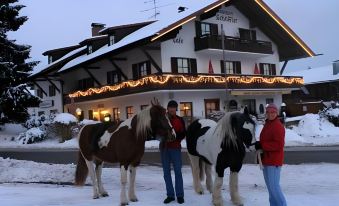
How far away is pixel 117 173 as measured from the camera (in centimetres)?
1366

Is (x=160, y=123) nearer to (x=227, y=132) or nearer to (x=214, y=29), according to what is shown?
(x=227, y=132)

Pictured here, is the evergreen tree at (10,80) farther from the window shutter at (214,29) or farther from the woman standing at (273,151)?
the woman standing at (273,151)

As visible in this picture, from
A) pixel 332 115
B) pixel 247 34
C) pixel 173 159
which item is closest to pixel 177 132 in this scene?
pixel 173 159

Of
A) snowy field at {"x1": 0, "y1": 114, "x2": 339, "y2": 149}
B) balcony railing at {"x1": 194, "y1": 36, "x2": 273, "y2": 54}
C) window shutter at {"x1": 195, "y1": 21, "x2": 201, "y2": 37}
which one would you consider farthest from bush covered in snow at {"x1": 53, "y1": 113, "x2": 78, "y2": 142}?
window shutter at {"x1": 195, "y1": 21, "x2": 201, "y2": 37}

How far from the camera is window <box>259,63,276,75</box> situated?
41.4 meters

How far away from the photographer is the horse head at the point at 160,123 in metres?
8.52

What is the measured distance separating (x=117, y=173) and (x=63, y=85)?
33.9m

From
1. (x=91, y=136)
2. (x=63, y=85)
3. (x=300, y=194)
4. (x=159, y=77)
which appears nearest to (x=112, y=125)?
(x=91, y=136)

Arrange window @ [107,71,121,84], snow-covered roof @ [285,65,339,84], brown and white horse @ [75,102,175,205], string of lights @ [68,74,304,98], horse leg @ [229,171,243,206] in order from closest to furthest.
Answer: horse leg @ [229,171,243,206]
brown and white horse @ [75,102,175,205]
string of lights @ [68,74,304,98]
window @ [107,71,121,84]
snow-covered roof @ [285,65,339,84]

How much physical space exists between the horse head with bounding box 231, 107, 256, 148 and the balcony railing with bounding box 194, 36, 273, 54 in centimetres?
2723

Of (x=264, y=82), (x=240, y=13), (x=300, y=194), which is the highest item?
(x=240, y=13)

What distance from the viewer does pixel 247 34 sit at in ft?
132

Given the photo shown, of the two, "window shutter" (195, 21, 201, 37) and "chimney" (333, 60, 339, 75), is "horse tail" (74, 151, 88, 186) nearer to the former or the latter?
"window shutter" (195, 21, 201, 37)

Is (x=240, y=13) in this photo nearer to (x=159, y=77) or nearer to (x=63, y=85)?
(x=159, y=77)
